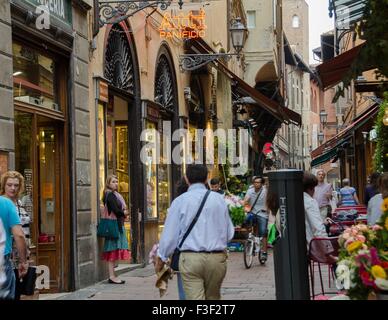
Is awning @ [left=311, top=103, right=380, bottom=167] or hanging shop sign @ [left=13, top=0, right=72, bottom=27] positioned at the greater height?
hanging shop sign @ [left=13, top=0, right=72, bottom=27]

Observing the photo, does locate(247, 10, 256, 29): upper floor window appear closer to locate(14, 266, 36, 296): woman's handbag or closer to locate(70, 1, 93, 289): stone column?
locate(70, 1, 93, 289): stone column

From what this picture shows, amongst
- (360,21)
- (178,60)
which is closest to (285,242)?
(360,21)

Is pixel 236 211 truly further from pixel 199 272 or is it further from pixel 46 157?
pixel 199 272

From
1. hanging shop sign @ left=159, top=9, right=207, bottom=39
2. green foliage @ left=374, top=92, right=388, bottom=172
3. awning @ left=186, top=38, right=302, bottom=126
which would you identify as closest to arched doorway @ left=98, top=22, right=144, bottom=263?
hanging shop sign @ left=159, top=9, right=207, bottom=39

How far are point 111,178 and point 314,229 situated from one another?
5.24 meters

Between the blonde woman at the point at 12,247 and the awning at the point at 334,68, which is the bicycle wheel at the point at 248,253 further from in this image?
the blonde woman at the point at 12,247

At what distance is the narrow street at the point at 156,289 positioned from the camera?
11.2m

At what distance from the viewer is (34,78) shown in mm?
11297

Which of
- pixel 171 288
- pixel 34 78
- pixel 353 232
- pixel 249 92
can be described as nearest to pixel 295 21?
pixel 249 92

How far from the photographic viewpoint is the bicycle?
15223 millimetres

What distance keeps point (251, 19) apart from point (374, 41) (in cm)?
3083

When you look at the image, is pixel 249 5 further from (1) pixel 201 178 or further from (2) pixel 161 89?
(1) pixel 201 178

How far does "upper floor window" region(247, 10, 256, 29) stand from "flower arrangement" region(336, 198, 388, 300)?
30744 mm
